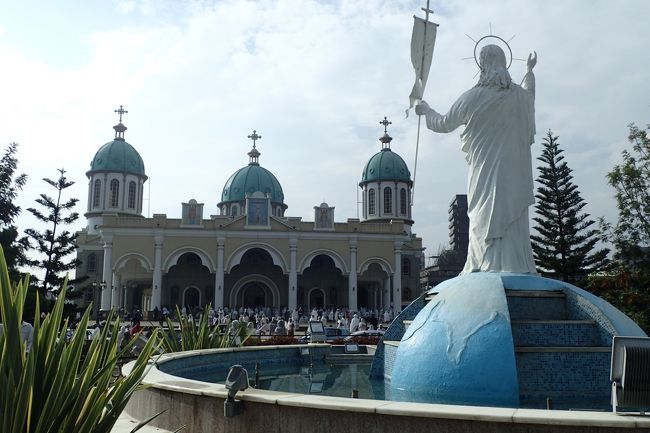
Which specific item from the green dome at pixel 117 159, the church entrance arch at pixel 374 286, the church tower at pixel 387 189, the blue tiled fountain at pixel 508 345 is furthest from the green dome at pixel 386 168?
the blue tiled fountain at pixel 508 345

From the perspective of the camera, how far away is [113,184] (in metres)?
39.2

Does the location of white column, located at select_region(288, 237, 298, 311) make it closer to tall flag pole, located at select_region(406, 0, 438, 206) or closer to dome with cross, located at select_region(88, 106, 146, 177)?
dome with cross, located at select_region(88, 106, 146, 177)

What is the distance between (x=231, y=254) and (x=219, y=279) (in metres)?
1.53

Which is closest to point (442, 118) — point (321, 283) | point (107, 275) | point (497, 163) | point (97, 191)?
point (497, 163)

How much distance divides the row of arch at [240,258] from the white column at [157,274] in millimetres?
270

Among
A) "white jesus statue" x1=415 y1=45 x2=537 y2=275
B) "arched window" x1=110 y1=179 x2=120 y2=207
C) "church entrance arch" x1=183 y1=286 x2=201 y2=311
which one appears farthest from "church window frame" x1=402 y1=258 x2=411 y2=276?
"white jesus statue" x1=415 y1=45 x2=537 y2=275

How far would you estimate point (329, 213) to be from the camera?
34.5m

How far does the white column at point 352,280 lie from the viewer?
33562 millimetres

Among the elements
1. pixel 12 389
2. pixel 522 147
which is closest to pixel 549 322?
pixel 522 147

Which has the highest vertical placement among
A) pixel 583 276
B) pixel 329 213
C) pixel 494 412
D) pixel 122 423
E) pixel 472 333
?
pixel 329 213

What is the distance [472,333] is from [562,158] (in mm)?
23678

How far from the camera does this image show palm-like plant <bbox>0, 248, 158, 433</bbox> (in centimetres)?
267

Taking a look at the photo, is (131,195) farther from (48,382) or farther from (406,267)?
(48,382)

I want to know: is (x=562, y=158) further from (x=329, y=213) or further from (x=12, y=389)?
(x=12, y=389)
